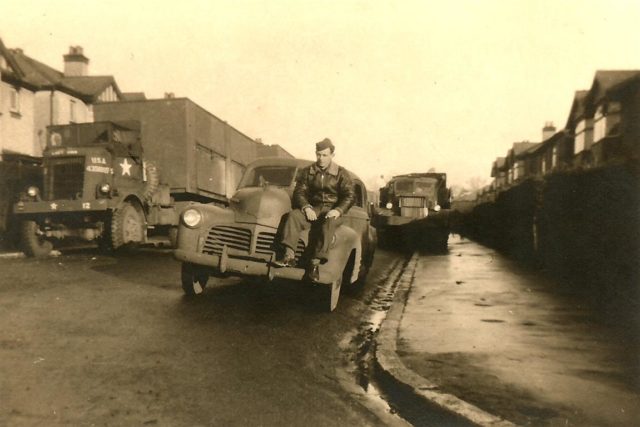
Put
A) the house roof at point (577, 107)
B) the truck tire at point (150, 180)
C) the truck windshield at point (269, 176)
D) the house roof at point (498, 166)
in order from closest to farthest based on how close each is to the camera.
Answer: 1. the truck windshield at point (269, 176)
2. the truck tire at point (150, 180)
3. the house roof at point (577, 107)
4. the house roof at point (498, 166)

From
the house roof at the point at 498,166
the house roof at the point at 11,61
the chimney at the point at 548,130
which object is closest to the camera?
the house roof at the point at 11,61

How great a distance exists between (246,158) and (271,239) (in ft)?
43.7

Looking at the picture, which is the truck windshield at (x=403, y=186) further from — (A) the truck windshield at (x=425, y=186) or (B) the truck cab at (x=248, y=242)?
(B) the truck cab at (x=248, y=242)

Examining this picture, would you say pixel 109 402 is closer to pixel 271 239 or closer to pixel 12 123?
pixel 271 239

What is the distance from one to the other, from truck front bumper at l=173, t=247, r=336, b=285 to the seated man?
114 mm

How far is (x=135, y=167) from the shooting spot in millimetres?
14492

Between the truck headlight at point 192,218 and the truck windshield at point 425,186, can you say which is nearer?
the truck headlight at point 192,218

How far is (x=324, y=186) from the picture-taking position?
24.1 feet

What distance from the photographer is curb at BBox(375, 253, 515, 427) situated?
3.48m

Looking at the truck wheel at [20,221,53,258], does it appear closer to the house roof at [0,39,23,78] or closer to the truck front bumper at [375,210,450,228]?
the truck front bumper at [375,210,450,228]

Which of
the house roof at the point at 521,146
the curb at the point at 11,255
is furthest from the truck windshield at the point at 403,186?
the house roof at the point at 521,146

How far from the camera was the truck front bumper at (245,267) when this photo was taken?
6695 millimetres

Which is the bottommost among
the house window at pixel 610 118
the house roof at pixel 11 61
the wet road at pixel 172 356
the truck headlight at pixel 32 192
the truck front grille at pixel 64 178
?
the wet road at pixel 172 356

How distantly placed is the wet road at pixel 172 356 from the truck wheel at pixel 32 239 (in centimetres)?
500
